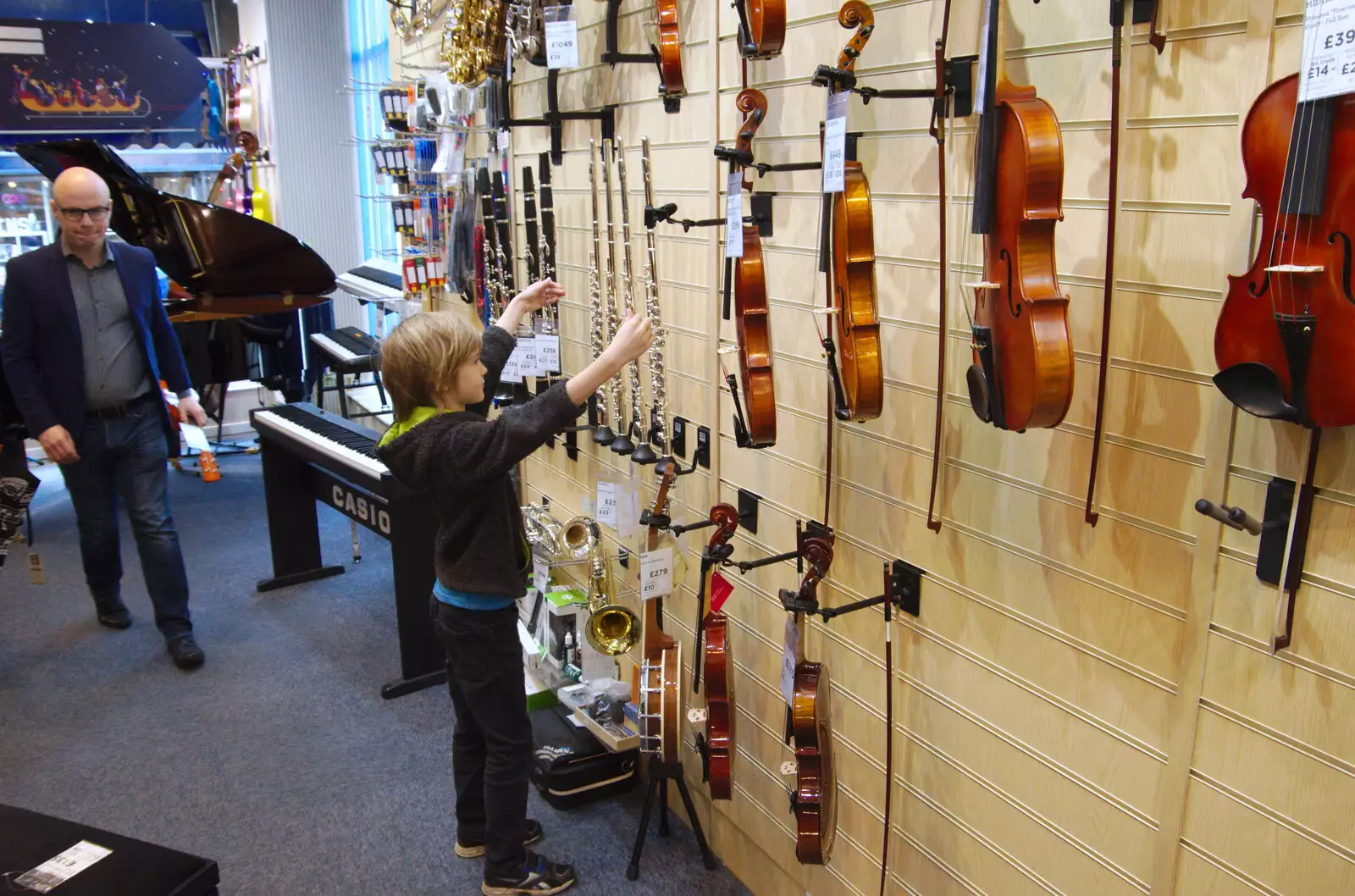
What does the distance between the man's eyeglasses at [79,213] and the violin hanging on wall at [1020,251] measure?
133 inches

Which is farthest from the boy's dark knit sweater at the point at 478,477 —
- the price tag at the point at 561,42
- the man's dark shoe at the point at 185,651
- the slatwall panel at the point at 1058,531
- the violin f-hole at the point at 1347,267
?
the man's dark shoe at the point at 185,651

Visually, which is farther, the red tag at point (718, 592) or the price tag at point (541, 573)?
the price tag at point (541, 573)

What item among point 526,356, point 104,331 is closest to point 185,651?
point 104,331

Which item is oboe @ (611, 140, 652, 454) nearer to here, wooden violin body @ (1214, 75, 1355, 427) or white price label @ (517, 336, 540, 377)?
white price label @ (517, 336, 540, 377)

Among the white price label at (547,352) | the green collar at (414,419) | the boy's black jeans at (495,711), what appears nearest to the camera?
the green collar at (414,419)

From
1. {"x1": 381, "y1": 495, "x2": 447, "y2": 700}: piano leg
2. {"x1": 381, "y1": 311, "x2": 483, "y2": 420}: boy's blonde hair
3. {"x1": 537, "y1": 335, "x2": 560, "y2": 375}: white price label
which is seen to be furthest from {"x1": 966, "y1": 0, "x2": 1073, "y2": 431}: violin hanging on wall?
{"x1": 381, "y1": 495, "x2": 447, "y2": 700}: piano leg

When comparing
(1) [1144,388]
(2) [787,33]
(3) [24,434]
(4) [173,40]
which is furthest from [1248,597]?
(4) [173,40]

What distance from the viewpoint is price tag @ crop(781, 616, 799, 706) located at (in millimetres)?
2174

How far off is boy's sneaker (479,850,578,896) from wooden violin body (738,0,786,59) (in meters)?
2.11

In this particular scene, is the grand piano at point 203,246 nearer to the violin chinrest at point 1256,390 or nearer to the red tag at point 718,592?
the red tag at point 718,592

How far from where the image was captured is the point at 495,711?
2.61m

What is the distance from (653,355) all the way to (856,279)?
1.05 metres

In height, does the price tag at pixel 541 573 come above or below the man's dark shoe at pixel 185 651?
above

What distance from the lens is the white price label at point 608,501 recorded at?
2.97 meters
